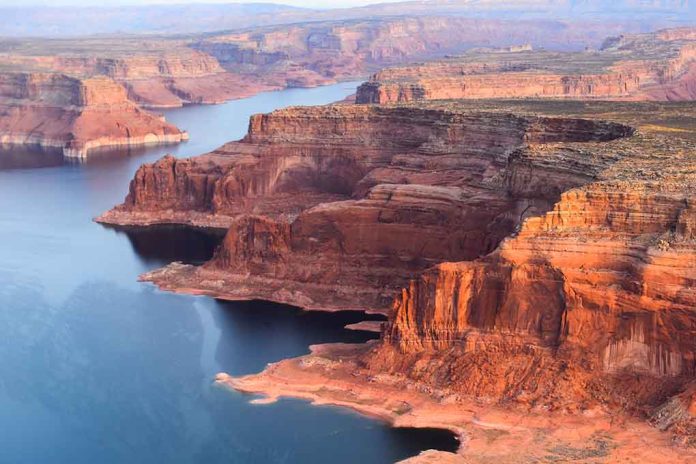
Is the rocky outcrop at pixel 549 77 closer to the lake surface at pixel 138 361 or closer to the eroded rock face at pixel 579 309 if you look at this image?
the lake surface at pixel 138 361

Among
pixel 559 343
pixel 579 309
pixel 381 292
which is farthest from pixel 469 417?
pixel 381 292

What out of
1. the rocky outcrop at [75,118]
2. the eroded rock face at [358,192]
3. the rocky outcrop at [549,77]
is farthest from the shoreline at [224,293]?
the rocky outcrop at [75,118]

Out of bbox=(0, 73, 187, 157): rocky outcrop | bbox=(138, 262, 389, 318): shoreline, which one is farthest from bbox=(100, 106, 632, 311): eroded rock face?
bbox=(0, 73, 187, 157): rocky outcrop

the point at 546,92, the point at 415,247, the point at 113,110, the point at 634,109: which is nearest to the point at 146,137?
the point at 113,110

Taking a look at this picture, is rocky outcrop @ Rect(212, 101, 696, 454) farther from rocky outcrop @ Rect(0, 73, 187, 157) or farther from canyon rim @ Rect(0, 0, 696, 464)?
rocky outcrop @ Rect(0, 73, 187, 157)

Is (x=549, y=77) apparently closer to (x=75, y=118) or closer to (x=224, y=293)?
(x=75, y=118)

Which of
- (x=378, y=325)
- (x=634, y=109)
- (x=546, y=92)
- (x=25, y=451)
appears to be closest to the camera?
(x=25, y=451)

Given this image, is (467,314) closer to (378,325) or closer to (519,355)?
(519,355)
